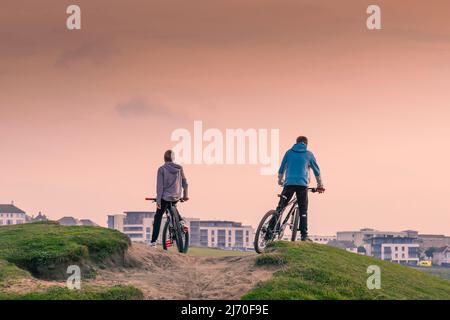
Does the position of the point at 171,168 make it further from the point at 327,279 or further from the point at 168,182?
the point at 327,279

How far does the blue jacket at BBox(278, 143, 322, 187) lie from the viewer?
2284 cm

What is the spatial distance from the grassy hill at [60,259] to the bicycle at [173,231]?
1479 mm

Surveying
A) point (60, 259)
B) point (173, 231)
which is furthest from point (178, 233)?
point (60, 259)

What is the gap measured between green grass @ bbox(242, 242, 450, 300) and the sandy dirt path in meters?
0.62

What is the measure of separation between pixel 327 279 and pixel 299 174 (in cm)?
406

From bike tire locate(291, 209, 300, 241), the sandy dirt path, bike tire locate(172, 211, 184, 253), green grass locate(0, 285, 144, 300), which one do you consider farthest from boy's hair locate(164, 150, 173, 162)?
green grass locate(0, 285, 144, 300)

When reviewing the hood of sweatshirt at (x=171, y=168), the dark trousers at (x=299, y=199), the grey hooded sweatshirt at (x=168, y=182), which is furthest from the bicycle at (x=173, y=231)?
the dark trousers at (x=299, y=199)

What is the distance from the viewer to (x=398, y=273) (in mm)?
25609

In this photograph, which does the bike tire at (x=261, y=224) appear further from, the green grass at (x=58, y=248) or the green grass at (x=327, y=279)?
the green grass at (x=58, y=248)

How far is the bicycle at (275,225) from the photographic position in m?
23.1

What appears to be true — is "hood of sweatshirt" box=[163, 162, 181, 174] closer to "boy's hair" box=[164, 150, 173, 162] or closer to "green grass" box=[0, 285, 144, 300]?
"boy's hair" box=[164, 150, 173, 162]
